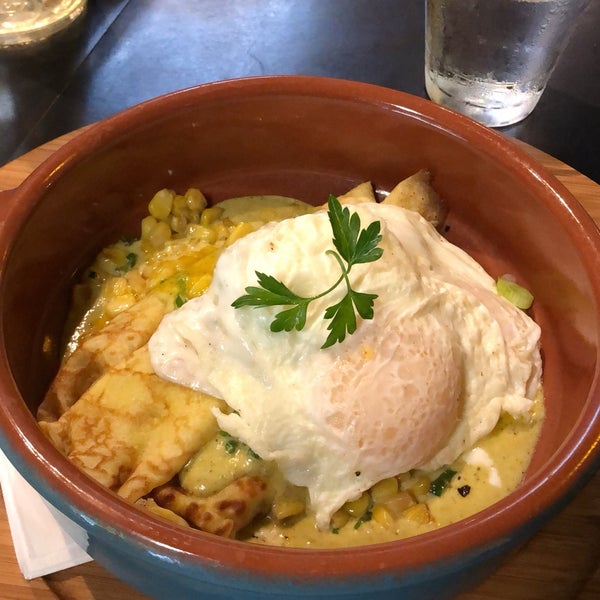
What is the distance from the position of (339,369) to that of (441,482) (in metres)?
0.37

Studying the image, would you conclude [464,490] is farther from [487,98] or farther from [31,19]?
[31,19]

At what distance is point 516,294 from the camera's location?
177 centimetres

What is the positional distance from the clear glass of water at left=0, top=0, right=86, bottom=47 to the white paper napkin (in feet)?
7.52

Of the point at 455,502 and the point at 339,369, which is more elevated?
the point at 339,369

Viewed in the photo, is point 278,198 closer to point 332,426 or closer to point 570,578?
point 332,426

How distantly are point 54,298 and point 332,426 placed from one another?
0.85m

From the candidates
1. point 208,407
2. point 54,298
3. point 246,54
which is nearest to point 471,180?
point 208,407

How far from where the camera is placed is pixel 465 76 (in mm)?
2412

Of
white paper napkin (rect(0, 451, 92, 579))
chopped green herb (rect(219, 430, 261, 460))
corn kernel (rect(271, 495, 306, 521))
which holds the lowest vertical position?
white paper napkin (rect(0, 451, 92, 579))

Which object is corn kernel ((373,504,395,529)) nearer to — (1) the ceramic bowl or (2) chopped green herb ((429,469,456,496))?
(2) chopped green herb ((429,469,456,496))

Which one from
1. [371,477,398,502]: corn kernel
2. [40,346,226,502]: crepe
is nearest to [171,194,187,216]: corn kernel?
[40,346,226,502]: crepe

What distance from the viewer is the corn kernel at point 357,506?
1484 mm

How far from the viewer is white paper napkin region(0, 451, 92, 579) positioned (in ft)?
4.57

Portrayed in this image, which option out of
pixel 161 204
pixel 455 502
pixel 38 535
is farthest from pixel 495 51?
pixel 38 535
